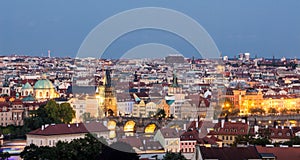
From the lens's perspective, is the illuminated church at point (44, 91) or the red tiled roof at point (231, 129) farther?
the illuminated church at point (44, 91)

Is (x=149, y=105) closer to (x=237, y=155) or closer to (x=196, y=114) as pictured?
(x=196, y=114)

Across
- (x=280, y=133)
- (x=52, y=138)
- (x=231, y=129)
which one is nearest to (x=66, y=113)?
(x=52, y=138)

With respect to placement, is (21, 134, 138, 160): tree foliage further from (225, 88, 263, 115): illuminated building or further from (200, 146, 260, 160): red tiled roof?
(225, 88, 263, 115): illuminated building

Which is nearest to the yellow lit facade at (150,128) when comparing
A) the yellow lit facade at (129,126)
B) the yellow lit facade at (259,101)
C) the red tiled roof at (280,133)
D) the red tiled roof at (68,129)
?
the yellow lit facade at (129,126)

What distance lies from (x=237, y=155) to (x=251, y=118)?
1874cm

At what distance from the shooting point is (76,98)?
A: 4003cm

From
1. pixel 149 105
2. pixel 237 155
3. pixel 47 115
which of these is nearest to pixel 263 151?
pixel 237 155

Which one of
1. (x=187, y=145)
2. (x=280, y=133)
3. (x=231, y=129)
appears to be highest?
(x=231, y=129)

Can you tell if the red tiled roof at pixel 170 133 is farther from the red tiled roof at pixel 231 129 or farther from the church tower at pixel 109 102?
the church tower at pixel 109 102

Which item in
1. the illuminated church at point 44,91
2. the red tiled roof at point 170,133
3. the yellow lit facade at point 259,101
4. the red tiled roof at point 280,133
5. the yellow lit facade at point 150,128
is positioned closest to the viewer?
the red tiled roof at point 280,133

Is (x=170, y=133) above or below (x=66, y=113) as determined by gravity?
below

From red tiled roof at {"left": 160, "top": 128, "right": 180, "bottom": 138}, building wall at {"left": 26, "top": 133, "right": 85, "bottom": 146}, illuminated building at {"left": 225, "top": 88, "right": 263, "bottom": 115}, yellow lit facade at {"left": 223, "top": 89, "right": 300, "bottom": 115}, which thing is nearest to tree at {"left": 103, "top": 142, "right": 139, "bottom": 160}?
red tiled roof at {"left": 160, "top": 128, "right": 180, "bottom": 138}

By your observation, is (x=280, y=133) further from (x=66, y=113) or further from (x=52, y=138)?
(x=66, y=113)

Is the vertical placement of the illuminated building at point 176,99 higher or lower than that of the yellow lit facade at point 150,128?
higher
